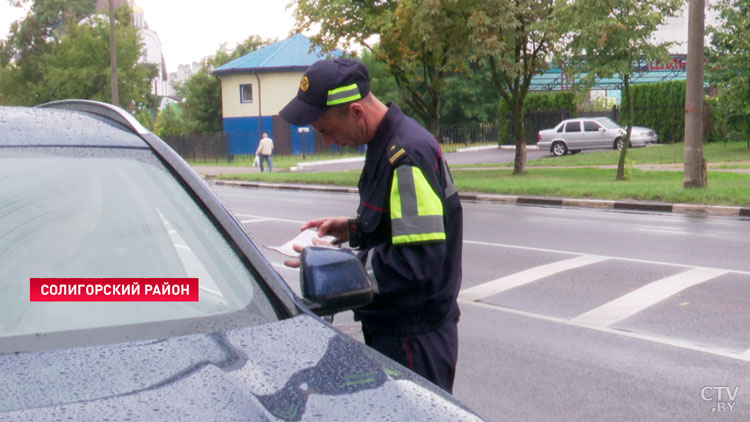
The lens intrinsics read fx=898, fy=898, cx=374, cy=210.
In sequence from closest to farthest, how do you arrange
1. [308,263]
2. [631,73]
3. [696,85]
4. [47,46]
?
1. [308,263]
2. [696,85]
3. [631,73]
4. [47,46]

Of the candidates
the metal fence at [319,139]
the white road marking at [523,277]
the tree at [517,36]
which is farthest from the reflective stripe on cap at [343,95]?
the metal fence at [319,139]

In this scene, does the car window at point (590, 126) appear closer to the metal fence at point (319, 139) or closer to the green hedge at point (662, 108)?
the green hedge at point (662, 108)

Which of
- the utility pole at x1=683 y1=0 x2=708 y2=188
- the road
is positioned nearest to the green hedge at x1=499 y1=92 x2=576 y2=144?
the utility pole at x1=683 y1=0 x2=708 y2=188

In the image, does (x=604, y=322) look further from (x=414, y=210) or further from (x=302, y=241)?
(x=414, y=210)

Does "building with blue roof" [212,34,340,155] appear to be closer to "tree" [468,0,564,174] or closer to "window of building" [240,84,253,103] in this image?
"window of building" [240,84,253,103]

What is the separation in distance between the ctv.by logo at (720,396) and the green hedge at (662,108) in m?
34.0

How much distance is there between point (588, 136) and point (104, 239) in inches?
1514

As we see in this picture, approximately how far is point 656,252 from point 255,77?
48547 mm

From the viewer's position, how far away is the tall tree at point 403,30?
2400 centimetres

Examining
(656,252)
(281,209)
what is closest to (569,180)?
(281,209)

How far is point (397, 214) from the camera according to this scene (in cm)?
292

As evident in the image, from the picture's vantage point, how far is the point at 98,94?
55219 millimetres

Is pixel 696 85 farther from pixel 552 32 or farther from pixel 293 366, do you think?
pixel 293 366

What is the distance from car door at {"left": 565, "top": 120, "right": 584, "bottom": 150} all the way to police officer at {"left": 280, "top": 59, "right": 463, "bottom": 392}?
3773 cm
